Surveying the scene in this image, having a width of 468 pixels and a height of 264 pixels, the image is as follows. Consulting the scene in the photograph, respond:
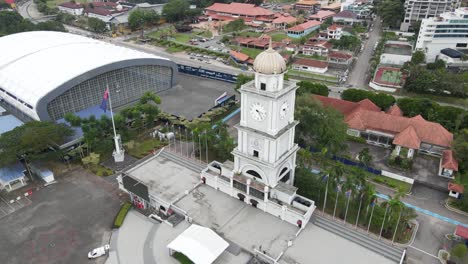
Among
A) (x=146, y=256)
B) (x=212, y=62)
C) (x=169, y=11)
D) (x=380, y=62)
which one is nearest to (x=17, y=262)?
(x=146, y=256)

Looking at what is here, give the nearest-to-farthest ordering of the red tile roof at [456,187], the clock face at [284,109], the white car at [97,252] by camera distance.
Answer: the white car at [97,252] → the clock face at [284,109] → the red tile roof at [456,187]

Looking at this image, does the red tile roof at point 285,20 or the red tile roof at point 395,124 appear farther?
the red tile roof at point 285,20

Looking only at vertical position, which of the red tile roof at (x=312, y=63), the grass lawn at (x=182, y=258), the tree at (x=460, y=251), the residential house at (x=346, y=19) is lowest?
the grass lawn at (x=182, y=258)

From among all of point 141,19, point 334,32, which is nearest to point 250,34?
point 334,32

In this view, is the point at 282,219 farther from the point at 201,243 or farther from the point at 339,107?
the point at 339,107

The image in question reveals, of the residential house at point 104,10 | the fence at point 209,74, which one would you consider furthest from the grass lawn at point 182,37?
the fence at point 209,74

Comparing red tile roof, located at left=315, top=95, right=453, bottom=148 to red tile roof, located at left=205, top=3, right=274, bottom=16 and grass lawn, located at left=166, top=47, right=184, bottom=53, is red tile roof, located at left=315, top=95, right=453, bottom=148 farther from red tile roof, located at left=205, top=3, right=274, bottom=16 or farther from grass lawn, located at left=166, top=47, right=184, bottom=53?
red tile roof, located at left=205, top=3, right=274, bottom=16

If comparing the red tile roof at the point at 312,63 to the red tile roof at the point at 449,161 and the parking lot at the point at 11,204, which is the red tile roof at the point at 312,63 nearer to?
the red tile roof at the point at 449,161
